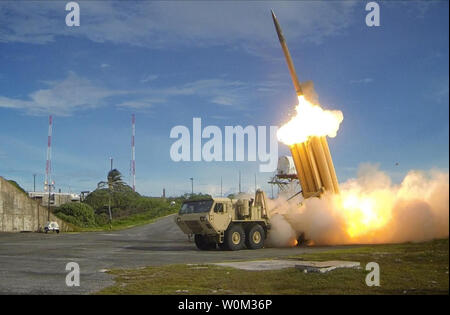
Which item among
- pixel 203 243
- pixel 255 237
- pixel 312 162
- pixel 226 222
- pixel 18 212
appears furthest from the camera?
pixel 18 212

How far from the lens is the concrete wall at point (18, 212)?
42812 mm

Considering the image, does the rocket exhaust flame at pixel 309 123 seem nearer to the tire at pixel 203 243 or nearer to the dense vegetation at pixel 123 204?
the tire at pixel 203 243

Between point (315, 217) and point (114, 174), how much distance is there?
52476 millimetres

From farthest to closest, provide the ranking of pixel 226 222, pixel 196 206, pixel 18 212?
pixel 18 212 → pixel 196 206 → pixel 226 222

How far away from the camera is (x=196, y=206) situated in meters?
22.2

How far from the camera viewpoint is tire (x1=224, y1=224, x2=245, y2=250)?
21797 mm

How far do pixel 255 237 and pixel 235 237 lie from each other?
48.1 inches

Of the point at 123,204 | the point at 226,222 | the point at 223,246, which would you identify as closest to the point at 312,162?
the point at 226,222

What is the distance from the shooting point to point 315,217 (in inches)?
915

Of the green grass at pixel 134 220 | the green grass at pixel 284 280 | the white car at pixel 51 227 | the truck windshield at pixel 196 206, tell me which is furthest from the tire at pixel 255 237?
the green grass at pixel 134 220

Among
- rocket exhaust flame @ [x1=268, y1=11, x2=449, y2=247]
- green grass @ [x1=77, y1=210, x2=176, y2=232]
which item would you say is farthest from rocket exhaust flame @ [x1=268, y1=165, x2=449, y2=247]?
green grass @ [x1=77, y1=210, x2=176, y2=232]

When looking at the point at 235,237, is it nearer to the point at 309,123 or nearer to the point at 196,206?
the point at 196,206

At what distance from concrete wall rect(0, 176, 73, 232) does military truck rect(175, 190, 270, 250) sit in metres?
27.2
